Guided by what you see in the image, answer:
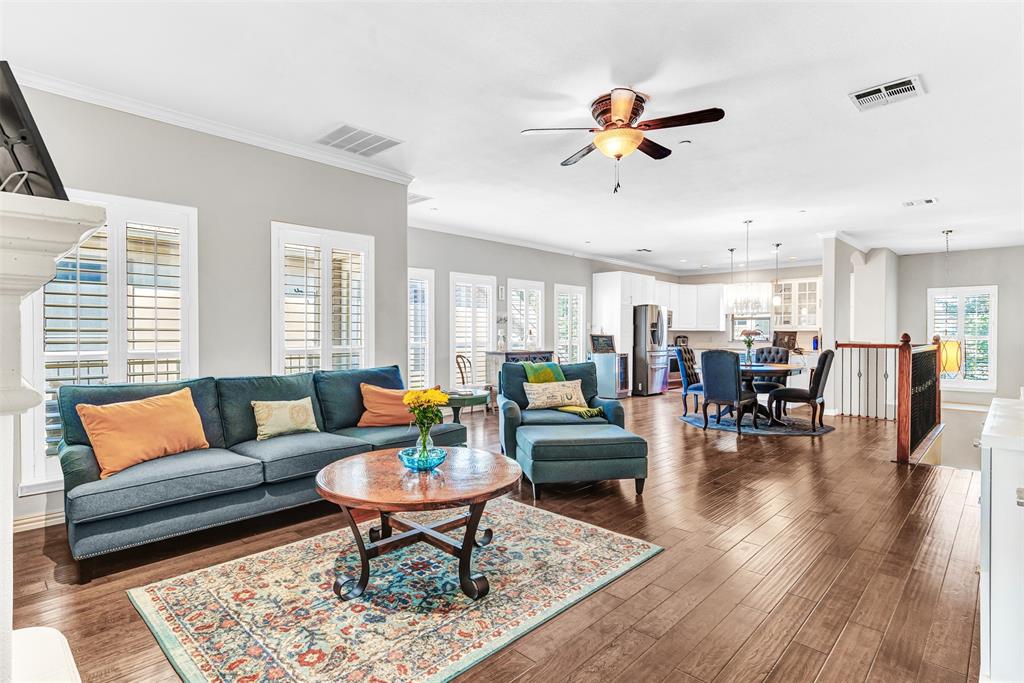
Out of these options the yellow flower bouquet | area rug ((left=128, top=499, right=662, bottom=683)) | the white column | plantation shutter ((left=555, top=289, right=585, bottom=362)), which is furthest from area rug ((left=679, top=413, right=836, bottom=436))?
the white column

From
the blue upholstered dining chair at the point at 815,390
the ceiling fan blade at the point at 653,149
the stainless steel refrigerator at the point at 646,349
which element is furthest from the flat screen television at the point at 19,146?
the stainless steel refrigerator at the point at 646,349

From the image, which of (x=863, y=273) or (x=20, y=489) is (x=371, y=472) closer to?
(x=20, y=489)

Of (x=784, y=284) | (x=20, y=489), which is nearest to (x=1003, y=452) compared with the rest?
(x=20, y=489)

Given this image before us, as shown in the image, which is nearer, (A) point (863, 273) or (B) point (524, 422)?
(B) point (524, 422)

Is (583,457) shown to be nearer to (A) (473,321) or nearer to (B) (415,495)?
(B) (415,495)

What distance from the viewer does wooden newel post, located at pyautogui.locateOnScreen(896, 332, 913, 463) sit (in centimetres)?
488

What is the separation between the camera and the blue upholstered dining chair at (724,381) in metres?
6.31

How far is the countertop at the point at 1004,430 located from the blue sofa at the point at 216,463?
3186mm

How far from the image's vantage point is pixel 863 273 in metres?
9.46

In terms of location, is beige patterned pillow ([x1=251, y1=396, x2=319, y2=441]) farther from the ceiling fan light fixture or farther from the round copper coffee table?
the ceiling fan light fixture

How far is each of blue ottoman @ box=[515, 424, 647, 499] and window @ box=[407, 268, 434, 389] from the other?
3.67m

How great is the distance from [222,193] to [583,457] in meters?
3.37

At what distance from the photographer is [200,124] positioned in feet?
12.7

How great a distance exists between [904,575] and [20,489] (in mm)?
5017
